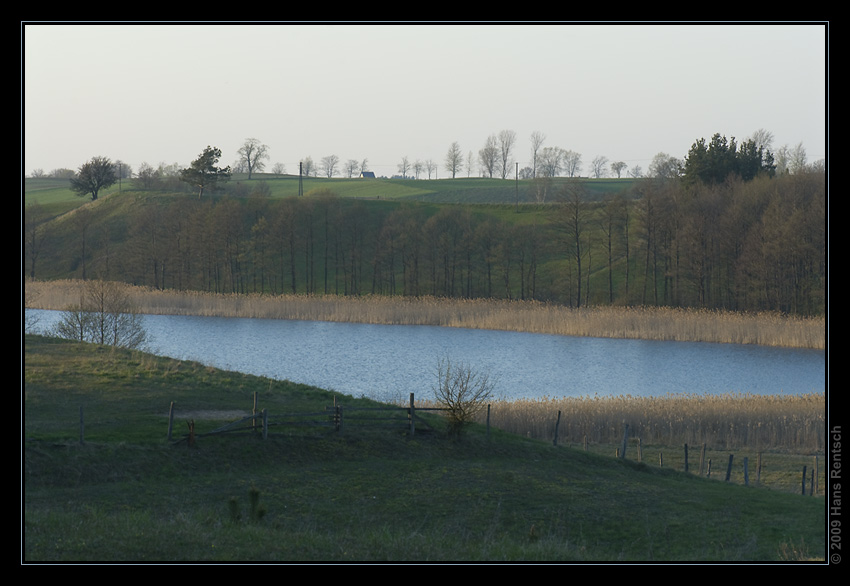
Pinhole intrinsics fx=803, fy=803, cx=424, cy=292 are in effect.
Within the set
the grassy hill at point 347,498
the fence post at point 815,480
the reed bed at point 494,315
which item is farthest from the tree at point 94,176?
the fence post at point 815,480

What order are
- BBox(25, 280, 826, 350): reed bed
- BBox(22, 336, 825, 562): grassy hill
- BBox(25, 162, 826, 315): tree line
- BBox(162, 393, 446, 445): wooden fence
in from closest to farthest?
BBox(22, 336, 825, 562): grassy hill, BBox(162, 393, 446, 445): wooden fence, BBox(25, 280, 826, 350): reed bed, BBox(25, 162, 826, 315): tree line

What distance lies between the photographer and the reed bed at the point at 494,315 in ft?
154

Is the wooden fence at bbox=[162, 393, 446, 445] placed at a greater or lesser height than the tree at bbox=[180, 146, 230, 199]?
lesser

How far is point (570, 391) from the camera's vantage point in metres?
34.2

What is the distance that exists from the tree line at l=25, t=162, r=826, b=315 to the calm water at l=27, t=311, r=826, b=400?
17.5 metres

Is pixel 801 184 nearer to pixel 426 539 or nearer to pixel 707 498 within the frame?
pixel 707 498

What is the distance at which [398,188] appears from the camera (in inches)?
4941

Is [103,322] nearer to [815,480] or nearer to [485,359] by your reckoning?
[485,359]

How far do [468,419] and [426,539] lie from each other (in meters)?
9.40

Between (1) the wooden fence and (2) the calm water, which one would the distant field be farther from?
(1) the wooden fence

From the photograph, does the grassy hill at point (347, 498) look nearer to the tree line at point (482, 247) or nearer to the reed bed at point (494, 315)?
the reed bed at point (494, 315)

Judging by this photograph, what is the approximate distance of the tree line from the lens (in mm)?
60125

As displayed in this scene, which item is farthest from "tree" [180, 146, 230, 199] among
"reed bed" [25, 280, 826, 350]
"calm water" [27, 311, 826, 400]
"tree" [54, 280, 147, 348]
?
"tree" [54, 280, 147, 348]

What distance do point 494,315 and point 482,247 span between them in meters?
21.2
